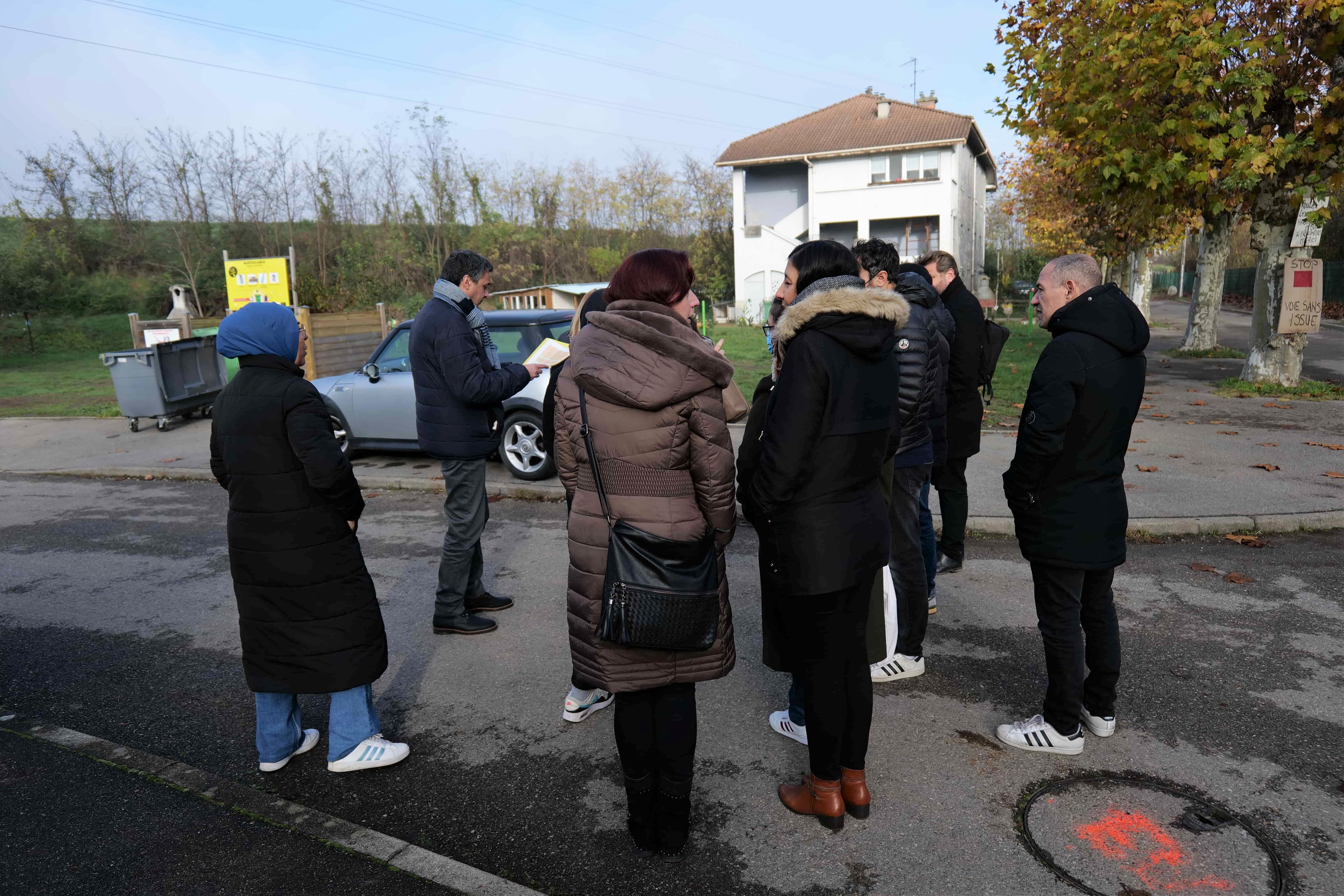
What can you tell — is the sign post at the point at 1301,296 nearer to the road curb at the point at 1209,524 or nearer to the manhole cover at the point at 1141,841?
the road curb at the point at 1209,524

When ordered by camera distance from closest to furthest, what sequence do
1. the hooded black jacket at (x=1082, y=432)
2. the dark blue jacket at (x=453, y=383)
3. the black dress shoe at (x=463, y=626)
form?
1. the hooded black jacket at (x=1082, y=432)
2. the dark blue jacket at (x=453, y=383)
3. the black dress shoe at (x=463, y=626)

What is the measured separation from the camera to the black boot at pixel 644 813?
284 cm

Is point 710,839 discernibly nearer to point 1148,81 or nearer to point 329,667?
point 329,667

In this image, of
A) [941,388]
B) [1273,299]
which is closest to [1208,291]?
[1273,299]

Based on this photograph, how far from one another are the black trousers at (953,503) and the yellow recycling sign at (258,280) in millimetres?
12134

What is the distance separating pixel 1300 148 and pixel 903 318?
11435 millimetres

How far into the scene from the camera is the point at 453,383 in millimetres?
4660

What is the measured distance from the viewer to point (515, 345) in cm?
845

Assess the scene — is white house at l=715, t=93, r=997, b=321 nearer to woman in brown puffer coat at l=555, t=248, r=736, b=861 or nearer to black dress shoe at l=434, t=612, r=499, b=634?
black dress shoe at l=434, t=612, r=499, b=634

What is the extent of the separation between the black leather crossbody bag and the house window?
123 feet

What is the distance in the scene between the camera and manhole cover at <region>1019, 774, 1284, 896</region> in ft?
8.68

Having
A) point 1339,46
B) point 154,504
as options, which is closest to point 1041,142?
point 1339,46

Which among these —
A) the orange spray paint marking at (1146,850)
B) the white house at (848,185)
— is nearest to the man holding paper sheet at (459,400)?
the orange spray paint marking at (1146,850)

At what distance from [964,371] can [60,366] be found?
27.1 m
